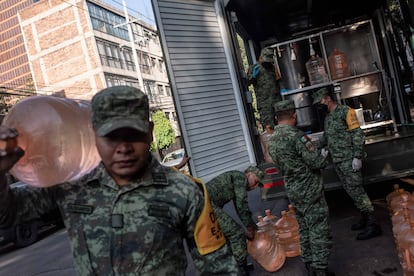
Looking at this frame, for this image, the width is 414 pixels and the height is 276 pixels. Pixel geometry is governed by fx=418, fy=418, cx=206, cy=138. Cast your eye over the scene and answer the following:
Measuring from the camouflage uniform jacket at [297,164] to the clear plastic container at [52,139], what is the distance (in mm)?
2326

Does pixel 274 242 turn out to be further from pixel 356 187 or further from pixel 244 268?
pixel 356 187

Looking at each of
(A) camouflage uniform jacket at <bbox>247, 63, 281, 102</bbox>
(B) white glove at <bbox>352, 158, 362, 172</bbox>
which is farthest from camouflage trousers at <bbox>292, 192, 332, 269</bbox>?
(A) camouflage uniform jacket at <bbox>247, 63, 281, 102</bbox>

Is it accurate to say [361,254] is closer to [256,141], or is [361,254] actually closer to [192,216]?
[256,141]

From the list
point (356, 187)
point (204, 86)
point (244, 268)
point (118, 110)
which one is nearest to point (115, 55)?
point (204, 86)

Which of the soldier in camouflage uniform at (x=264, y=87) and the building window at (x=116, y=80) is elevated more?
the building window at (x=116, y=80)

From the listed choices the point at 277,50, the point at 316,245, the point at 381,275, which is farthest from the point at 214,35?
the point at 381,275

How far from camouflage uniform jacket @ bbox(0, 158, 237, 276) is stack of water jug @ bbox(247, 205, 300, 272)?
2.76 meters

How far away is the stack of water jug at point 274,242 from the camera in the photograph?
421 cm

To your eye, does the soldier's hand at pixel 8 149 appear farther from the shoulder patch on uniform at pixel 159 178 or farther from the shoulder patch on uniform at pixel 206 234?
the shoulder patch on uniform at pixel 206 234

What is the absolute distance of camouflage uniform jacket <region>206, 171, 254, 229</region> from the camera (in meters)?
3.72

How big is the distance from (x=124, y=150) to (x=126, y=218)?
242 mm

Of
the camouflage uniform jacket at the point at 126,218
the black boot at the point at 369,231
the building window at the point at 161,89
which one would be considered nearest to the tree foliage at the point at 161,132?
the building window at the point at 161,89

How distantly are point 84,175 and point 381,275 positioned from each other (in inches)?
121

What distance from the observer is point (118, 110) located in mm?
1492
